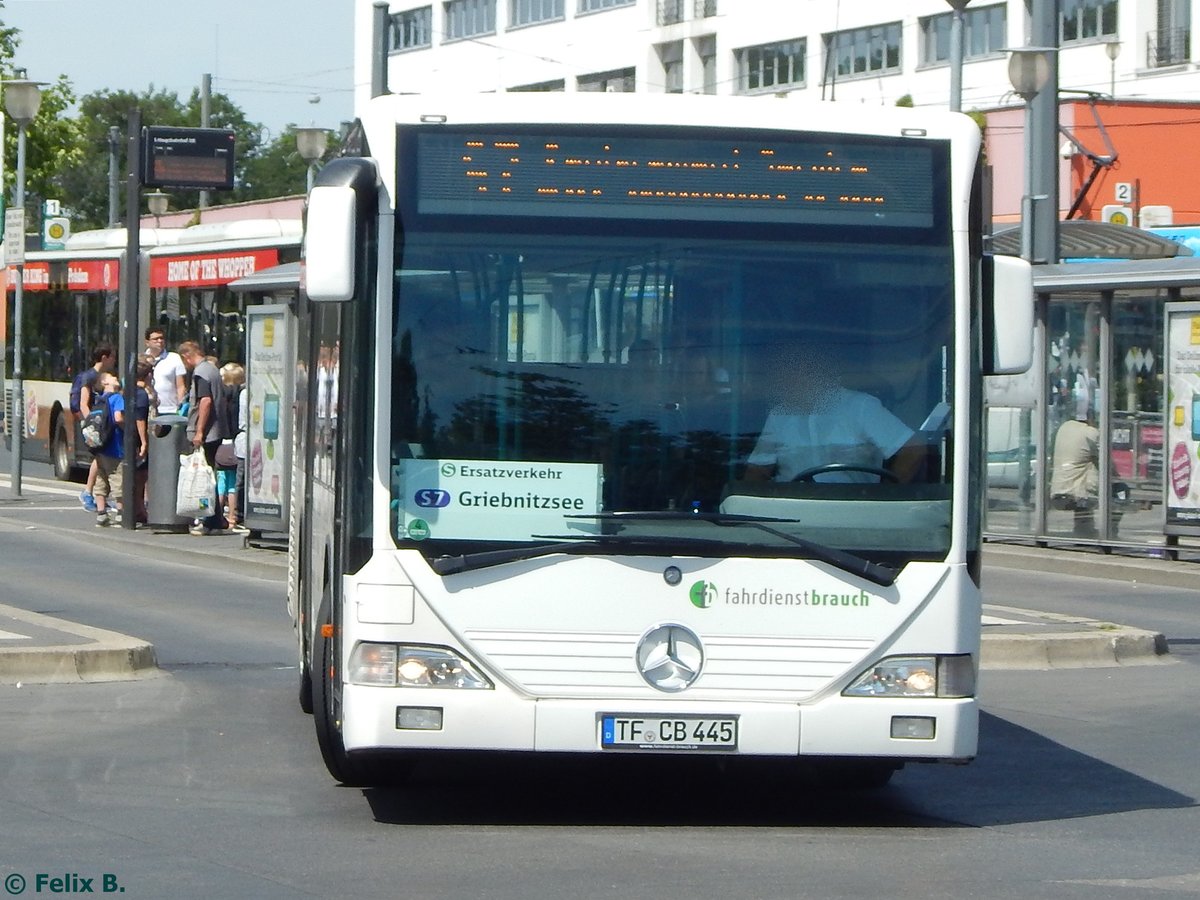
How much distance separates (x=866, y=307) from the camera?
26.9ft

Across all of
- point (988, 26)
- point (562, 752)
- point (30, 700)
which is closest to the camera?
point (562, 752)

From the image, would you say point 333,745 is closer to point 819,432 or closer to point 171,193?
point 819,432

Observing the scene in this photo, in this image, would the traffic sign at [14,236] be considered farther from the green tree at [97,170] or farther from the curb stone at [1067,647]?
the green tree at [97,170]

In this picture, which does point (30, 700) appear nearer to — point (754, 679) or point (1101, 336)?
point (754, 679)

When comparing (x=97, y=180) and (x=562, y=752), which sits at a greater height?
(x=97, y=180)

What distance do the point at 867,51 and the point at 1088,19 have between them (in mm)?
9681

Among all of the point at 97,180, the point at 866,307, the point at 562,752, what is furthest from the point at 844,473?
the point at 97,180

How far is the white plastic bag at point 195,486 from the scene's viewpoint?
2177 centimetres

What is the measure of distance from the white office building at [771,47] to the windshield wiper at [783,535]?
52.8 m

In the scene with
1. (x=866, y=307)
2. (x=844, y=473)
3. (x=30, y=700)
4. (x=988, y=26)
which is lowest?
(x=30, y=700)

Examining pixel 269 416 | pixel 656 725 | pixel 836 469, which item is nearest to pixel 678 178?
pixel 836 469

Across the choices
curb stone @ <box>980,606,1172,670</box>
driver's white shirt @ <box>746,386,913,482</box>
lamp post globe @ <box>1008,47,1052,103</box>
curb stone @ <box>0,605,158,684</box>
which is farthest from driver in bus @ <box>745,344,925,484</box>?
lamp post globe @ <box>1008,47,1052,103</box>

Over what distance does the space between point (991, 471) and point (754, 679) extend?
15.1 m

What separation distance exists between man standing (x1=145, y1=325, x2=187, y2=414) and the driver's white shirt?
16.5 metres
